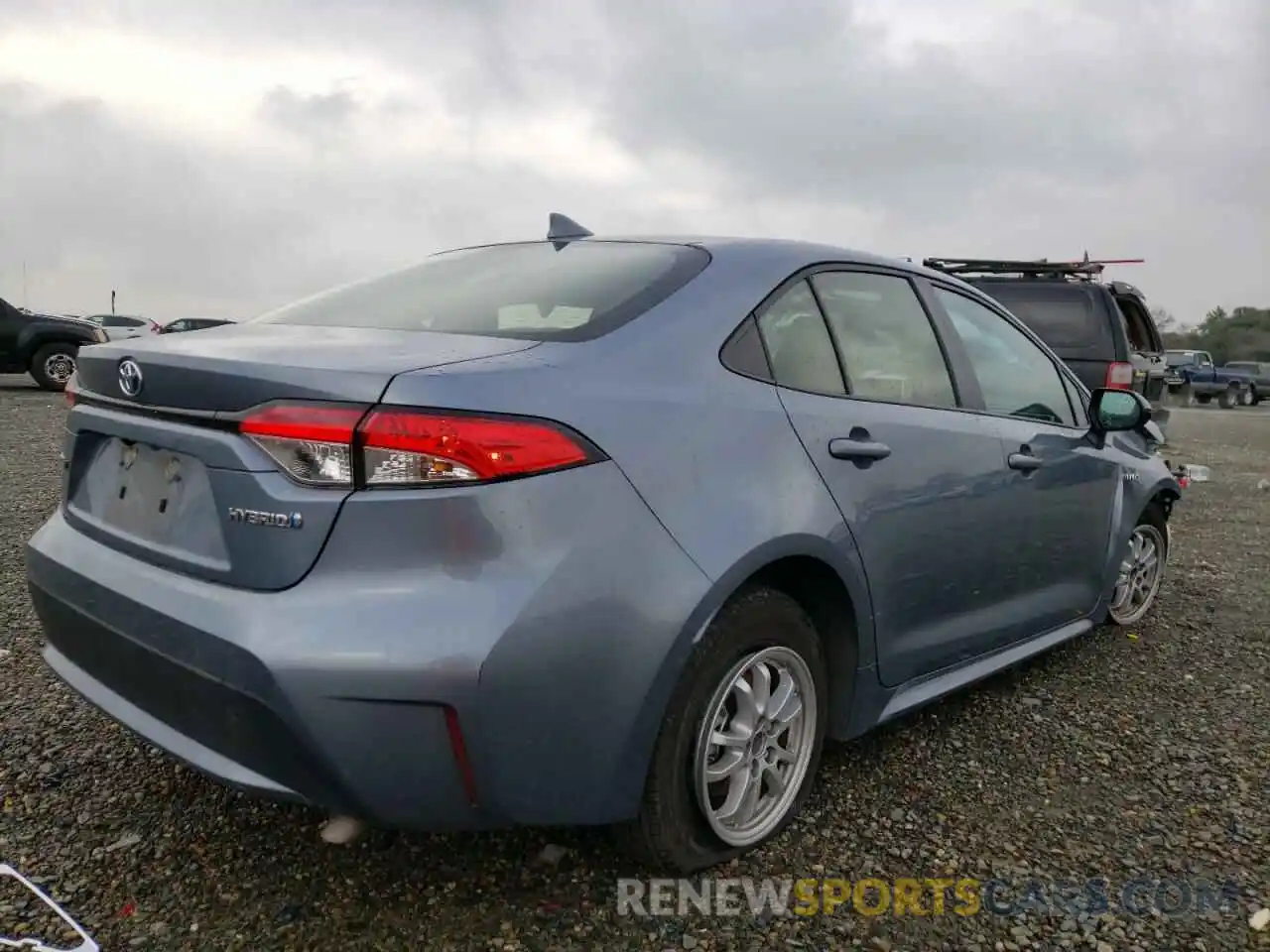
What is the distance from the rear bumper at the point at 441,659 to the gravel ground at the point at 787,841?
1.33ft

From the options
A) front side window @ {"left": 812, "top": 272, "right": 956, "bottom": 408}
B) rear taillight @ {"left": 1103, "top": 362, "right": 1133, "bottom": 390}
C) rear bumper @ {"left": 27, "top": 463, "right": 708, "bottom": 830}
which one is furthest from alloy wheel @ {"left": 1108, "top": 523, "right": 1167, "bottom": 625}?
rear taillight @ {"left": 1103, "top": 362, "right": 1133, "bottom": 390}

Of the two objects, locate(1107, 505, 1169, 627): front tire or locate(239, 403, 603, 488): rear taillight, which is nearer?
locate(239, 403, 603, 488): rear taillight

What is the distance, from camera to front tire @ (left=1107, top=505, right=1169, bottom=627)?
441 centimetres

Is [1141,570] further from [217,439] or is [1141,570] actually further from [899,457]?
[217,439]

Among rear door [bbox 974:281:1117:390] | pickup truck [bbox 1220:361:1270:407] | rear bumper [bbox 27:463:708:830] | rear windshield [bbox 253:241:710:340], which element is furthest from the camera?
pickup truck [bbox 1220:361:1270:407]

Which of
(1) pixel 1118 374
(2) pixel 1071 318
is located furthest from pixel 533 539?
(2) pixel 1071 318

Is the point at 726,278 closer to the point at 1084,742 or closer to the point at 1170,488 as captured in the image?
the point at 1084,742

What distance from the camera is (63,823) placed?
2531mm

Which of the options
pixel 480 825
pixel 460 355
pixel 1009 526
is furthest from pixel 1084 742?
pixel 460 355

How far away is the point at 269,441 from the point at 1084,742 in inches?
107

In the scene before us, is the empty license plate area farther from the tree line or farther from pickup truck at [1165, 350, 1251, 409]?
the tree line

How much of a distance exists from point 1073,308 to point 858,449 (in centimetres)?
658

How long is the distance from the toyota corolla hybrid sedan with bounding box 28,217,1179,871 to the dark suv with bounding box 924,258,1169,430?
5.39m

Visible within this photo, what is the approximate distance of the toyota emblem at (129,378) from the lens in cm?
215
